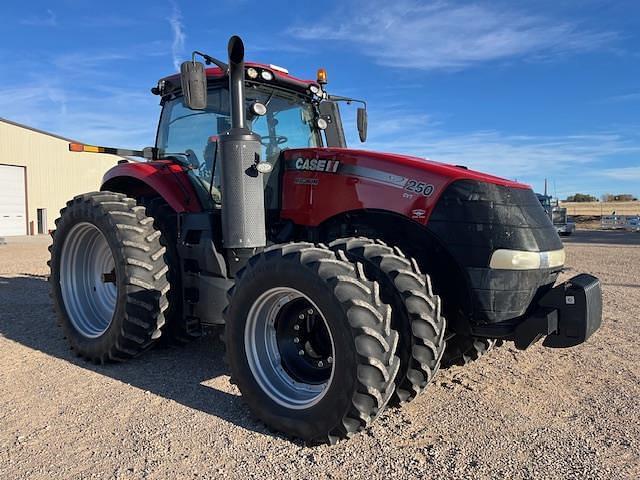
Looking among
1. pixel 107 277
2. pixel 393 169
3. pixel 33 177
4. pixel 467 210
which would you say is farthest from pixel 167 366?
pixel 33 177

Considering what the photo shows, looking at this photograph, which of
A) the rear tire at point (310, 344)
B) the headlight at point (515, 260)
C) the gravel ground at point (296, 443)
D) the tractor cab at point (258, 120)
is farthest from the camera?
the tractor cab at point (258, 120)

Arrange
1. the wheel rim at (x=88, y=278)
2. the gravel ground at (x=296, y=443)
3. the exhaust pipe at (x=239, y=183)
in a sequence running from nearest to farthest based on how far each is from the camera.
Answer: the gravel ground at (x=296, y=443), the exhaust pipe at (x=239, y=183), the wheel rim at (x=88, y=278)

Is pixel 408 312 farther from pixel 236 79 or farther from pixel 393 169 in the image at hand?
pixel 236 79

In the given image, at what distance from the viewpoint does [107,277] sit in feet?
15.1

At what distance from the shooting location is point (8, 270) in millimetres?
10555

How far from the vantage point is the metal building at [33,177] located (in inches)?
985

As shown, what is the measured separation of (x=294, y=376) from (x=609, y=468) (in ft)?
5.58

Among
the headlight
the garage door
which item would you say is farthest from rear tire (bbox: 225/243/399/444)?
the garage door

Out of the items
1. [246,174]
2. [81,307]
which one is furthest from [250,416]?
[81,307]

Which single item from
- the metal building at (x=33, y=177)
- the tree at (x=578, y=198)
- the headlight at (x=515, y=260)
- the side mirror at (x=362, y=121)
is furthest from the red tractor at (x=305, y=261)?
the tree at (x=578, y=198)

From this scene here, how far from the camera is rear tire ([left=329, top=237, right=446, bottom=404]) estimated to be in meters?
2.93

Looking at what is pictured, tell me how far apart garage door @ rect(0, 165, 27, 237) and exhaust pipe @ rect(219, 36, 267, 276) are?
25.1 metres

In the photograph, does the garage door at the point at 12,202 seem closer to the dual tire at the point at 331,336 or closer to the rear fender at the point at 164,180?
the rear fender at the point at 164,180

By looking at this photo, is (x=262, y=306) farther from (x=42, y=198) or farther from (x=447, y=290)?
(x=42, y=198)
